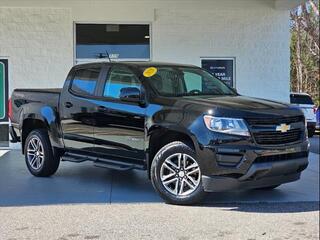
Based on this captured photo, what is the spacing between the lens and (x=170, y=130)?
283 inches

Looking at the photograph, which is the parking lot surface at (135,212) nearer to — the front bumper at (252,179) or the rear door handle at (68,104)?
the front bumper at (252,179)

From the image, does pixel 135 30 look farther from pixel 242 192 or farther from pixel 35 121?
pixel 242 192

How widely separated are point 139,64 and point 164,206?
87.6 inches

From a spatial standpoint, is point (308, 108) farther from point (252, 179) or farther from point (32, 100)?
point (252, 179)

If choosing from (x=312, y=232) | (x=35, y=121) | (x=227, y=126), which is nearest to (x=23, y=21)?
(x=35, y=121)

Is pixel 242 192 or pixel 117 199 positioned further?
pixel 242 192

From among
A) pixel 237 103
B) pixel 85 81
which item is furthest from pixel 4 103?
pixel 237 103

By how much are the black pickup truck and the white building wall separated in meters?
4.13

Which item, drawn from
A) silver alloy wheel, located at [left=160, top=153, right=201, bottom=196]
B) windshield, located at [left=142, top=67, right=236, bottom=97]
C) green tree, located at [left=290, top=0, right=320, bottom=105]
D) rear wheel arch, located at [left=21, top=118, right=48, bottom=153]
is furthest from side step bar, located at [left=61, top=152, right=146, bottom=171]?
green tree, located at [left=290, top=0, right=320, bottom=105]

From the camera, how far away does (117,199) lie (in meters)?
7.55

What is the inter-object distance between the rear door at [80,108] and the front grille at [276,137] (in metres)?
2.58

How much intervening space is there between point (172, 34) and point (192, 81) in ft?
17.7

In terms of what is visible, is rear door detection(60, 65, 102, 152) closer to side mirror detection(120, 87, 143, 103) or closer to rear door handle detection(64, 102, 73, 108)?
rear door handle detection(64, 102, 73, 108)

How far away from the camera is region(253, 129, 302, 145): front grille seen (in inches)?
269
